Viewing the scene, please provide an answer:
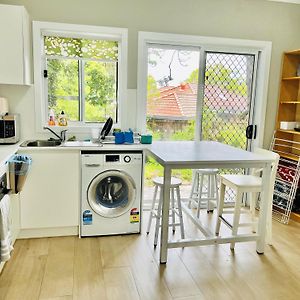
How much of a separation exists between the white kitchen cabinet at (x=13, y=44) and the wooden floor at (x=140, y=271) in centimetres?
168

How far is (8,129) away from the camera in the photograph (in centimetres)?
320

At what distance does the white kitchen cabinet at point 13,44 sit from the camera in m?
3.02

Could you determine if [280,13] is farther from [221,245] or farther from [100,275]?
[100,275]

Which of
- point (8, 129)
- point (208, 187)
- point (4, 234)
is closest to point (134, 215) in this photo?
point (208, 187)

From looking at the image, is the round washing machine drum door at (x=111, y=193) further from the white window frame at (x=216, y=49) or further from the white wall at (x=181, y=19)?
the white wall at (x=181, y=19)

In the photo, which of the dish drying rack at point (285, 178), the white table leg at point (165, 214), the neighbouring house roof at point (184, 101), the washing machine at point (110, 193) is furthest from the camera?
the neighbouring house roof at point (184, 101)

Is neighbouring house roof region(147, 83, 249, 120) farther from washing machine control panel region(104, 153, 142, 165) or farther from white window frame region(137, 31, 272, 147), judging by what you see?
washing machine control panel region(104, 153, 142, 165)

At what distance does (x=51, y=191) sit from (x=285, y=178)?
2893 millimetres

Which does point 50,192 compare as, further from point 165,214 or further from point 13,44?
point 13,44

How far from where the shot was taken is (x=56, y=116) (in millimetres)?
3688

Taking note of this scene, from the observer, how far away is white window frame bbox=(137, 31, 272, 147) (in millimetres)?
3684

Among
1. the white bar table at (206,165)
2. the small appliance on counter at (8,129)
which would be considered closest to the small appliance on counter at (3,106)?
the small appliance on counter at (8,129)

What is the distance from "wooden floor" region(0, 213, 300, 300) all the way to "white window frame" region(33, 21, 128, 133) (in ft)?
4.45

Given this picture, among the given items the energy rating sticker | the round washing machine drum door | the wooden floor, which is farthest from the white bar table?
the energy rating sticker
